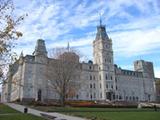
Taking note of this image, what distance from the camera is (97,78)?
344 feet

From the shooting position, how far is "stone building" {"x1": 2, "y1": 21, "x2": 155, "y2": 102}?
86.6 m

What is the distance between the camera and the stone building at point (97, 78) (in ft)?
284

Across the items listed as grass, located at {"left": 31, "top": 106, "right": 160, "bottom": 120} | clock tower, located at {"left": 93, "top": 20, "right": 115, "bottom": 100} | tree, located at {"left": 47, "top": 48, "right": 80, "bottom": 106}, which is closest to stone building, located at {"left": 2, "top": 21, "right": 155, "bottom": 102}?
clock tower, located at {"left": 93, "top": 20, "right": 115, "bottom": 100}

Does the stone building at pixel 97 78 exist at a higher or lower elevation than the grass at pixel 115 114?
higher

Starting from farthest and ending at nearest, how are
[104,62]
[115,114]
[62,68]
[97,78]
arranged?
[97,78], [104,62], [62,68], [115,114]

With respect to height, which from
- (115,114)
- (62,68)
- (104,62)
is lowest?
(115,114)

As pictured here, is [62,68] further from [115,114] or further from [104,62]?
[104,62]

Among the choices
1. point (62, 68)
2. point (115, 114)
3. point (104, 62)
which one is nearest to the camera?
point (115, 114)

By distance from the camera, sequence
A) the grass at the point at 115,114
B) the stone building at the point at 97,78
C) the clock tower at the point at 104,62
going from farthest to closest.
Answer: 1. the clock tower at the point at 104,62
2. the stone building at the point at 97,78
3. the grass at the point at 115,114

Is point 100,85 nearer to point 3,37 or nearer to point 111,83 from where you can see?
point 111,83

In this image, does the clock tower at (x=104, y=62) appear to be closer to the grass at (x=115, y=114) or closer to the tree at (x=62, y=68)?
the tree at (x=62, y=68)

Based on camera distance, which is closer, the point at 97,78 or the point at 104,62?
the point at 104,62

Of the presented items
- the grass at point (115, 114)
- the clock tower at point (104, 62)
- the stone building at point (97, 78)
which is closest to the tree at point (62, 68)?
the stone building at point (97, 78)

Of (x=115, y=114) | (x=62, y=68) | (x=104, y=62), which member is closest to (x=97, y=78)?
(x=104, y=62)
